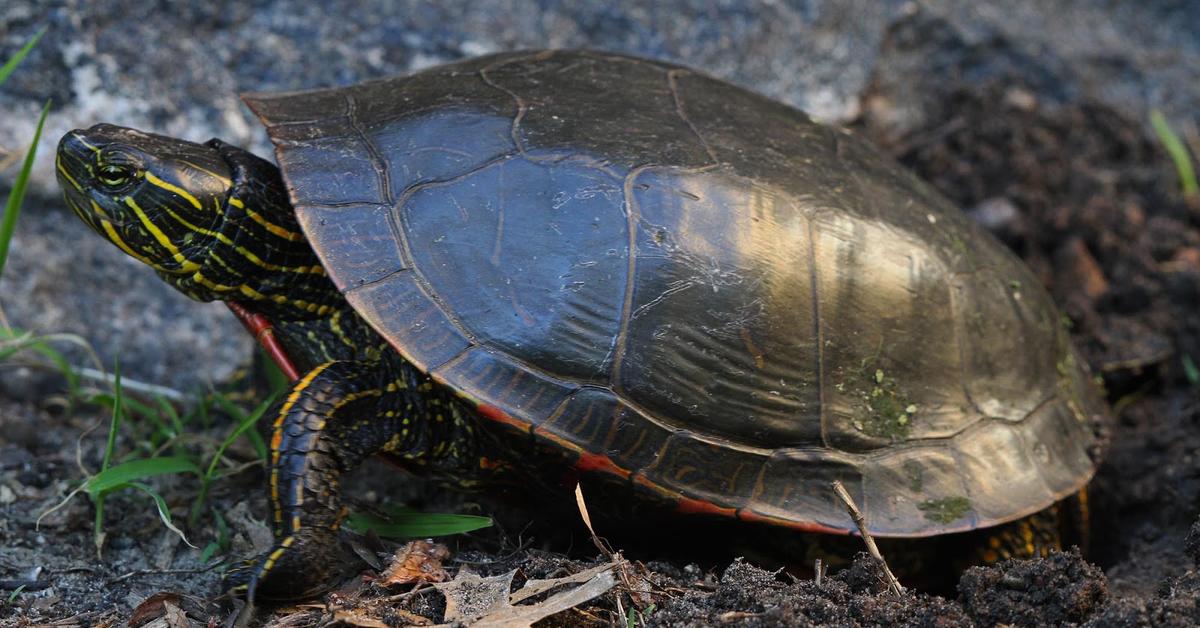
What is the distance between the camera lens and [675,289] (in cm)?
319

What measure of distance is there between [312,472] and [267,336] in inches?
26.9

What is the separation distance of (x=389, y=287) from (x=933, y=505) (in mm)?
2011

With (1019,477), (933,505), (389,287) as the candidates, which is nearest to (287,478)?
(389,287)

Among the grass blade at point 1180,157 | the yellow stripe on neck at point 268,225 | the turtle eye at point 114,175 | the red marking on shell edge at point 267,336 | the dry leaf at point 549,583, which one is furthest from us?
the grass blade at point 1180,157

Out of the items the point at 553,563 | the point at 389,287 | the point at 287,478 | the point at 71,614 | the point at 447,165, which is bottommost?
the point at 71,614

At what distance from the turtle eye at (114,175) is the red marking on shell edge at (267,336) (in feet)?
1.78

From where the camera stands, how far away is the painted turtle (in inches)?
121

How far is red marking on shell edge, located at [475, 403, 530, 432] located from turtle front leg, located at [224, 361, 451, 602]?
40 centimetres

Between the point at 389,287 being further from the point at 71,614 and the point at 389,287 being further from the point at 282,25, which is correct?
Result: the point at 282,25

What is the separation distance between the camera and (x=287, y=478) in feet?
9.74

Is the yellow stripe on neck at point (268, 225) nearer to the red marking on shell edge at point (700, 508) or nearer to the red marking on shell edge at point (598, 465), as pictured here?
the red marking on shell edge at point (598, 465)

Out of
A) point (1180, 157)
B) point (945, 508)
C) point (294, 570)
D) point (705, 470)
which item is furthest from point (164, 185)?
point (1180, 157)

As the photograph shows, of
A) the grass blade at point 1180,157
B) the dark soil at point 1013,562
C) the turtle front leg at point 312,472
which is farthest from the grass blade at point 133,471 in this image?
the grass blade at point 1180,157

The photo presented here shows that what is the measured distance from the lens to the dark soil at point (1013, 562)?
112 inches
